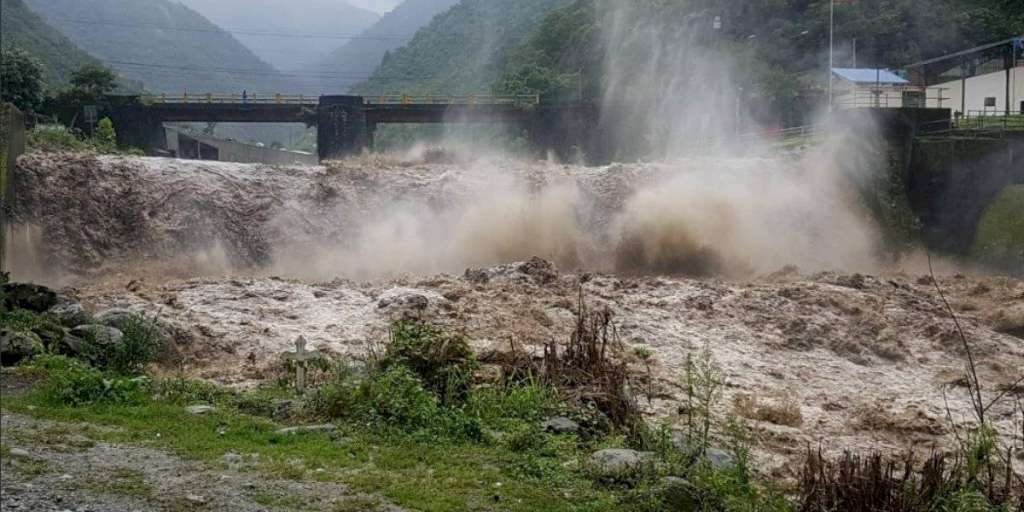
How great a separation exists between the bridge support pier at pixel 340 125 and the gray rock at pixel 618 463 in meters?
39.5

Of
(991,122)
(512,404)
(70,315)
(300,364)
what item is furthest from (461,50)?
(512,404)

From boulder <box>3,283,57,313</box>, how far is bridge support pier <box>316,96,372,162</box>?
103 ft

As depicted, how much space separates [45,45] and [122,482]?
54.6m

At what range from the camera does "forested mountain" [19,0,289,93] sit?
314 ft

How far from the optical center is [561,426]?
1166 centimetres

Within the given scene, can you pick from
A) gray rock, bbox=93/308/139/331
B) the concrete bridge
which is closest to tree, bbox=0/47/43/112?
the concrete bridge

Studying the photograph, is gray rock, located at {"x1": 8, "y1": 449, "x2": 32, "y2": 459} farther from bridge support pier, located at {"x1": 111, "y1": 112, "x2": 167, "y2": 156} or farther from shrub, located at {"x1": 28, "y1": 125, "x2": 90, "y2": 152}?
bridge support pier, located at {"x1": 111, "y1": 112, "x2": 167, "y2": 156}

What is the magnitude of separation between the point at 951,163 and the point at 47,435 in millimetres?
32750

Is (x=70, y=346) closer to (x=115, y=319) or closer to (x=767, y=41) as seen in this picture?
(x=115, y=319)

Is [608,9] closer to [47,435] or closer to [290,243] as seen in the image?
[290,243]

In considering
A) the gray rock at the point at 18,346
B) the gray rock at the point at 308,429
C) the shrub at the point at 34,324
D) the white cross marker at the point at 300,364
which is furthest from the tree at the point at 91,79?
the gray rock at the point at 308,429

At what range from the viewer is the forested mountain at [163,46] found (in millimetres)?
95812

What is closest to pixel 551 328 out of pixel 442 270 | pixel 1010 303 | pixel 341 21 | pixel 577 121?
pixel 442 270

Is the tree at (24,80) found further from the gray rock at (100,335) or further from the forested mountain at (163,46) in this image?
the forested mountain at (163,46)
